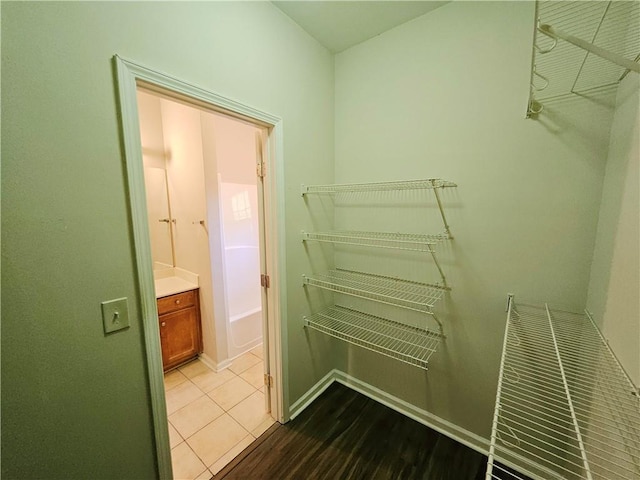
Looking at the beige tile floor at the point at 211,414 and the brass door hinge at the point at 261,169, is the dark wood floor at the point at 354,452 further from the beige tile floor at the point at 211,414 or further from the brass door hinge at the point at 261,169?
the brass door hinge at the point at 261,169

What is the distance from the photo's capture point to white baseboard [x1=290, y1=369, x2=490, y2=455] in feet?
5.49

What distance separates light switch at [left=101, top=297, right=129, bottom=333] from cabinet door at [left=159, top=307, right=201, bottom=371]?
139 centimetres

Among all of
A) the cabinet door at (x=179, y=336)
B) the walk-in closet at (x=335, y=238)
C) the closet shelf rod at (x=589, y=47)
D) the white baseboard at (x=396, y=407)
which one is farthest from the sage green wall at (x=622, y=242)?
the cabinet door at (x=179, y=336)

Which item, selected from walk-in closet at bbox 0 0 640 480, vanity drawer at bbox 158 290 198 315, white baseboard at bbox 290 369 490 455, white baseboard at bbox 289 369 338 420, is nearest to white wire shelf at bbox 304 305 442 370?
walk-in closet at bbox 0 0 640 480

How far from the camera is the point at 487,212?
1.49 meters

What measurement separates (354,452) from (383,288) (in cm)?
107

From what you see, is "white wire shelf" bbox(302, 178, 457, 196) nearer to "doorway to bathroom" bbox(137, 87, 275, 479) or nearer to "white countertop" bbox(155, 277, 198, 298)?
"doorway to bathroom" bbox(137, 87, 275, 479)

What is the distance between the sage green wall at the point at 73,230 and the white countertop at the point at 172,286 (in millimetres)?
1354

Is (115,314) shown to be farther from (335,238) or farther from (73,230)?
(335,238)

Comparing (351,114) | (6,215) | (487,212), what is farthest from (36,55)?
(487,212)

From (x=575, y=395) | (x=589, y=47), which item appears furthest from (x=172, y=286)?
(x=589, y=47)

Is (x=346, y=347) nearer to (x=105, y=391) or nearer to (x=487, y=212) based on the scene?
(x=487, y=212)

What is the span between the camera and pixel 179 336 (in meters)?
2.45

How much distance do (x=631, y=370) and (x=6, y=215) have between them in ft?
6.57
